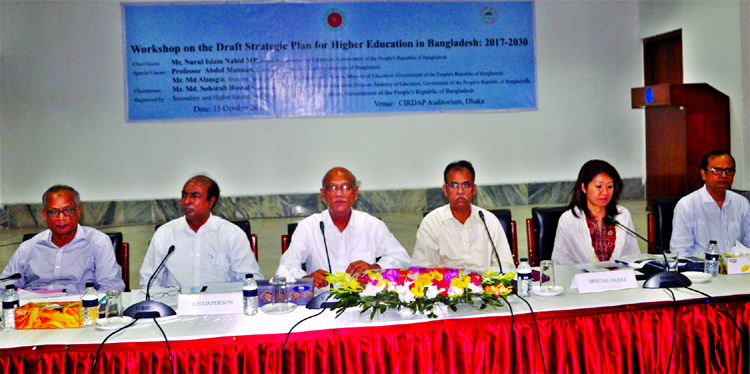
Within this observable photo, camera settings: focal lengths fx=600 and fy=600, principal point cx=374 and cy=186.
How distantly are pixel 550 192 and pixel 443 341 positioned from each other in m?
6.44

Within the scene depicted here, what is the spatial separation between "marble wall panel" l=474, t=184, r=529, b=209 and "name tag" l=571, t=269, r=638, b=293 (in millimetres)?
5642

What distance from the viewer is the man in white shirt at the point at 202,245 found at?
2875 mm

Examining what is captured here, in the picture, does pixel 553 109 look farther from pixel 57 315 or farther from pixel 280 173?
pixel 57 315

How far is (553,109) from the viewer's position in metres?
7.91

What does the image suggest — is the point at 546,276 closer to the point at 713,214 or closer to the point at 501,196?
the point at 713,214

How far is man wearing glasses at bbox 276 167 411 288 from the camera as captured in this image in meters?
2.84

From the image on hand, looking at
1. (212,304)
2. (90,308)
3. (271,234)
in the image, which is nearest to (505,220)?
(212,304)

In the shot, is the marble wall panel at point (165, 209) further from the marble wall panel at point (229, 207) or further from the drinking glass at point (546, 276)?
the drinking glass at point (546, 276)

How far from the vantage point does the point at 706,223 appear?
3.26 meters

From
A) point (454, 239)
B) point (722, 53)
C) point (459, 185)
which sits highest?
point (722, 53)

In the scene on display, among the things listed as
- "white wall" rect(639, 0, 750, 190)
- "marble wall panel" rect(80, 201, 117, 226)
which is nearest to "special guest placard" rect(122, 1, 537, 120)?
"marble wall panel" rect(80, 201, 117, 226)

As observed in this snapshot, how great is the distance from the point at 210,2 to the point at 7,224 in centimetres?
368

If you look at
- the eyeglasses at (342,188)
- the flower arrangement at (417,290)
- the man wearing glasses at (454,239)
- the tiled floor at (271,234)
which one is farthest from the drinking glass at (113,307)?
the tiled floor at (271,234)

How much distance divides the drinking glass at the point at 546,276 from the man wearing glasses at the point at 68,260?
1.89 meters
